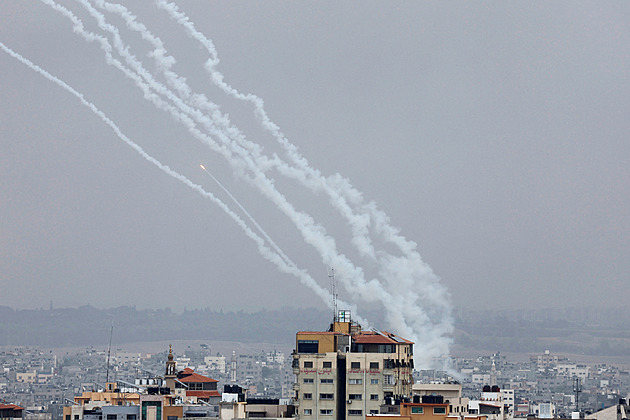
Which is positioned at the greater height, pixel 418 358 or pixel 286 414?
pixel 418 358

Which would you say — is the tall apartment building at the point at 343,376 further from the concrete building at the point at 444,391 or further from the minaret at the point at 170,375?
the minaret at the point at 170,375

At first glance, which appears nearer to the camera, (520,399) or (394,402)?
(394,402)

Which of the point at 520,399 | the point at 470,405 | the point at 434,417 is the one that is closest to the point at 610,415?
the point at 470,405

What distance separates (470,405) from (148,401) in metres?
22.3

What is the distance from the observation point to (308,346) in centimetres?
7981

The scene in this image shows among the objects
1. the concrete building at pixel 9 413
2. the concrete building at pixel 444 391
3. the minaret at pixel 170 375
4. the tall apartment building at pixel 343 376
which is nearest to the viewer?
the tall apartment building at pixel 343 376

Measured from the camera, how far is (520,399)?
19912 centimetres

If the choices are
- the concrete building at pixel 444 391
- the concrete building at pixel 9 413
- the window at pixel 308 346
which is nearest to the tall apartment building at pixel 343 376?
the window at pixel 308 346

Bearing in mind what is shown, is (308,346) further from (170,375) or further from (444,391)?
(170,375)

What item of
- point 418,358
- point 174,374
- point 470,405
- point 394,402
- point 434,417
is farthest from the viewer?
point 418,358

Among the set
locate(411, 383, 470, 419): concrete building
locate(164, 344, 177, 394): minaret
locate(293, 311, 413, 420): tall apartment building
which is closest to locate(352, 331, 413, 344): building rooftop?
locate(293, 311, 413, 420): tall apartment building

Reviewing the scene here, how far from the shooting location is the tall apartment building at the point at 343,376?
77.8m

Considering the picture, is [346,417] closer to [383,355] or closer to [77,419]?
[383,355]

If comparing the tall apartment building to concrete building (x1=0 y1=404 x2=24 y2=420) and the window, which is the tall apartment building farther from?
concrete building (x1=0 y1=404 x2=24 y2=420)
